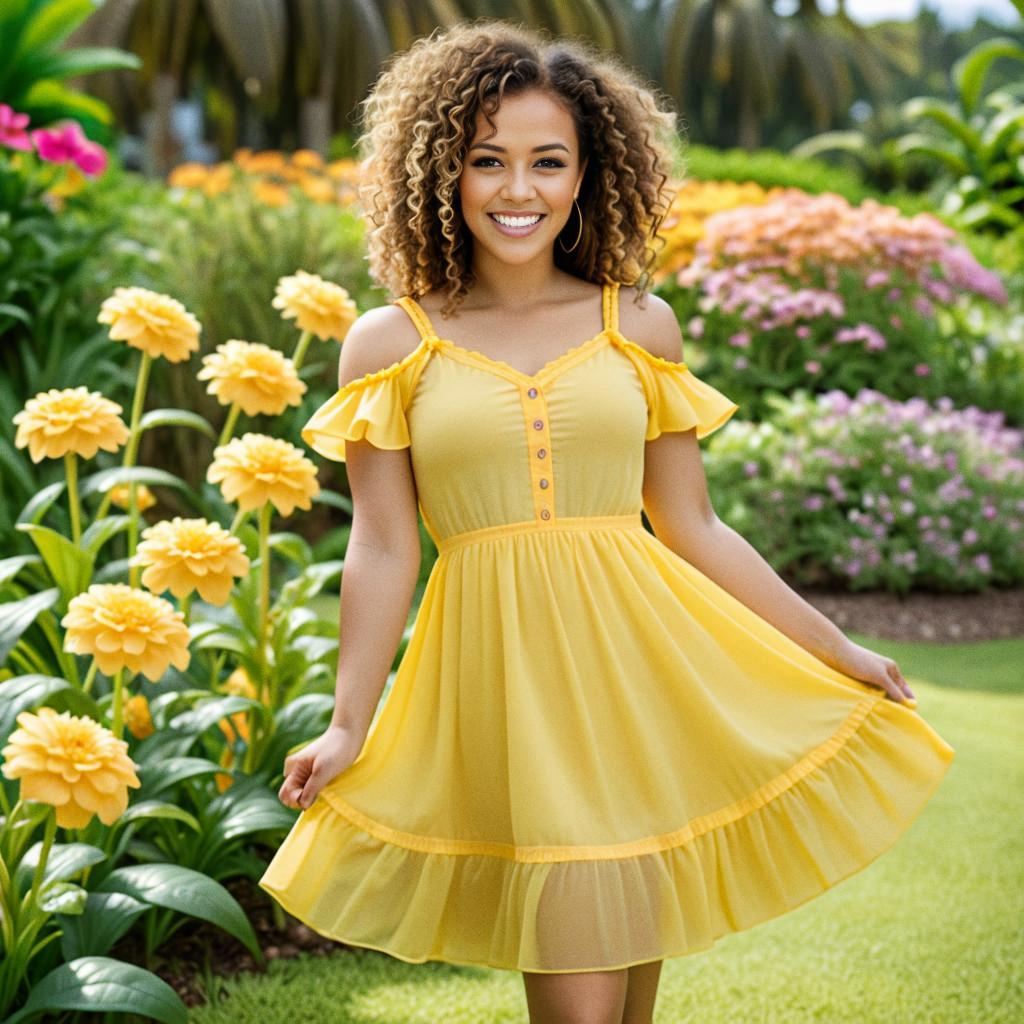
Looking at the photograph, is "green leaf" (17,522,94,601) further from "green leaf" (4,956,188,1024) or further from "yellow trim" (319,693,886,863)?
"yellow trim" (319,693,886,863)

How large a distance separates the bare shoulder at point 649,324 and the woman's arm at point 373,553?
305 millimetres

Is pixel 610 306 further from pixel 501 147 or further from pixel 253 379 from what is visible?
pixel 253 379

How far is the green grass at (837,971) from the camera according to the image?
244 cm

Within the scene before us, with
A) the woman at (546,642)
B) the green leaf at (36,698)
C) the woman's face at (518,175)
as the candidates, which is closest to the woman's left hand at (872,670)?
the woman at (546,642)

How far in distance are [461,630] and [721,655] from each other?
1.18 ft

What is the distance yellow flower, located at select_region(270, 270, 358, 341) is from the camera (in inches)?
109

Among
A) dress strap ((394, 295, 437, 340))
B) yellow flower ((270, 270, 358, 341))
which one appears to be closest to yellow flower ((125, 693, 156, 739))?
yellow flower ((270, 270, 358, 341))

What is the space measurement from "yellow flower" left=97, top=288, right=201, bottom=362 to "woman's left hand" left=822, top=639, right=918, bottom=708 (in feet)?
4.62

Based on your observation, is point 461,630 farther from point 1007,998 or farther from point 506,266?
point 1007,998

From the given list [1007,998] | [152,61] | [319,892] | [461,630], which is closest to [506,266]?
[461,630]

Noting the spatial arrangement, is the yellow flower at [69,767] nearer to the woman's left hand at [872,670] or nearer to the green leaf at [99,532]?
the green leaf at [99,532]

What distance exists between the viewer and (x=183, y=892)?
217 centimetres

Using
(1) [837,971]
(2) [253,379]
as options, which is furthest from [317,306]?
(1) [837,971]

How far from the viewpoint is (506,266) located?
72.9 inches
